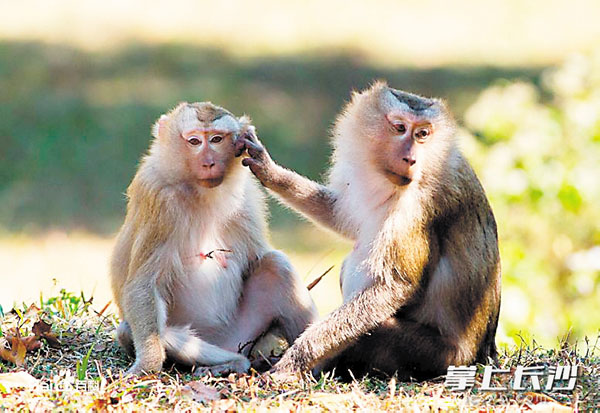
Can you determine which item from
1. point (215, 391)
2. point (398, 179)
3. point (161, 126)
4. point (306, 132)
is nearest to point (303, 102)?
point (306, 132)

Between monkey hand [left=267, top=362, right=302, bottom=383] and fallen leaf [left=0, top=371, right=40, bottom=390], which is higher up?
monkey hand [left=267, top=362, right=302, bottom=383]

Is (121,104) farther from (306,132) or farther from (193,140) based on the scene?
(193,140)

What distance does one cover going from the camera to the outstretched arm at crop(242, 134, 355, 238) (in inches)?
200

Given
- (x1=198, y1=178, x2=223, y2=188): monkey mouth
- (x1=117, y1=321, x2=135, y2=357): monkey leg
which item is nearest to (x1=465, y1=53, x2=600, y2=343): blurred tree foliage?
(x1=198, y1=178, x2=223, y2=188): monkey mouth

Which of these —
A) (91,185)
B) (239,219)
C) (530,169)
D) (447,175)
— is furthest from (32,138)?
(447,175)

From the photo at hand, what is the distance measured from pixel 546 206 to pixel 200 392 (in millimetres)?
4274

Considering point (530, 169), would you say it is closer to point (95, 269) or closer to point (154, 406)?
point (95, 269)

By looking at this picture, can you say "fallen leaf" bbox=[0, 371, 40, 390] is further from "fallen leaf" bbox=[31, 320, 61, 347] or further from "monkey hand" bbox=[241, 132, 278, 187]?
"monkey hand" bbox=[241, 132, 278, 187]

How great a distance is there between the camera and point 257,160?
16.2ft

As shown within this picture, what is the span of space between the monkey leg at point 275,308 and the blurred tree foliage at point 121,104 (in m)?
5.61

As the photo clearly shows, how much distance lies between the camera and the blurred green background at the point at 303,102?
780cm

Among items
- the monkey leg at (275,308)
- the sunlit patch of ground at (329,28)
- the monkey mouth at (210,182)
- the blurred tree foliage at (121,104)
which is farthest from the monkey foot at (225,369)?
the sunlit patch of ground at (329,28)

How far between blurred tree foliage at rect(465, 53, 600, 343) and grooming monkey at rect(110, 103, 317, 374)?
2614mm

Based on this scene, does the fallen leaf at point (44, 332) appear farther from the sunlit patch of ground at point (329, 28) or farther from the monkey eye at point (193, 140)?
the sunlit patch of ground at point (329, 28)
